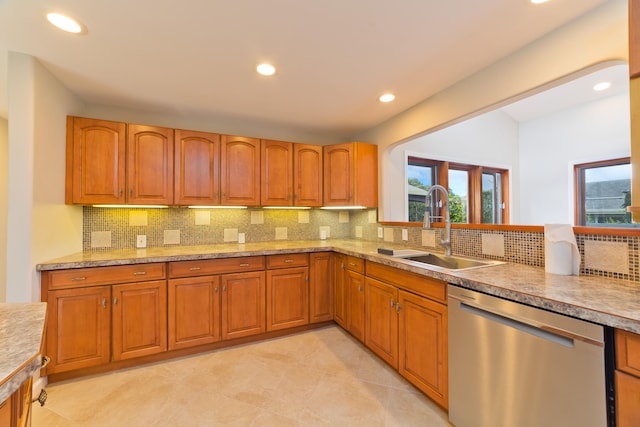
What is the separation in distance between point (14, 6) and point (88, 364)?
2333 mm

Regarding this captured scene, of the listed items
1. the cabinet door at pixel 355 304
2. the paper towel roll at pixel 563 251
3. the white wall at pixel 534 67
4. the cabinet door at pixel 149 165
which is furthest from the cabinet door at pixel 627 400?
the cabinet door at pixel 149 165

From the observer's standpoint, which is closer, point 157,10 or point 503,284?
point 503,284

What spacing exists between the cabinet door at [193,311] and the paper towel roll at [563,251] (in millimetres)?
2488

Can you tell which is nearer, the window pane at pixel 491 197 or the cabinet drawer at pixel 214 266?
the cabinet drawer at pixel 214 266

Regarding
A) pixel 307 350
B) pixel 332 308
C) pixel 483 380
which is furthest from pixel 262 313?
pixel 483 380

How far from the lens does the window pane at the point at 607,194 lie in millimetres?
3488

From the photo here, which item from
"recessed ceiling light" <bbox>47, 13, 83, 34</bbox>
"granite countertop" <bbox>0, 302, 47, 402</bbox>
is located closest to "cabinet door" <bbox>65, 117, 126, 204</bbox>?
"recessed ceiling light" <bbox>47, 13, 83, 34</bbox>

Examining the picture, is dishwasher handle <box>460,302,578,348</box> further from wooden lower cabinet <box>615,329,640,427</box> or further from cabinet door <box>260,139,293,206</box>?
cabinet door <box>260,139,293,206</box>

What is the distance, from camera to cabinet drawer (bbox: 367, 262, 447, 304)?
5.44 ft

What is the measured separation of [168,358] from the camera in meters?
2.37

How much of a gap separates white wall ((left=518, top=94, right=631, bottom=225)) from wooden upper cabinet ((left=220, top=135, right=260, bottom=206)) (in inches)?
176

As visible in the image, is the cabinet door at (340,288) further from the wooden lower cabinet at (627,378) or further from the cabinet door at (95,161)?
the cabinet door at (95,161)

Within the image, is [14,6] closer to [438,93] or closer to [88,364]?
[88,364]

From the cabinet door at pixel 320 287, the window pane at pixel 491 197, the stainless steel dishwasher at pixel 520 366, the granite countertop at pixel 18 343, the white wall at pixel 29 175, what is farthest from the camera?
the window pane at pixel 491 197
